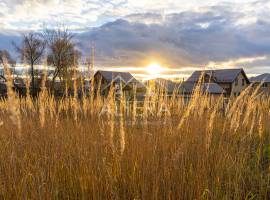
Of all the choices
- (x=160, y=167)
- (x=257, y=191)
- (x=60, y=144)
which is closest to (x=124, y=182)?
(x=160, y=167)

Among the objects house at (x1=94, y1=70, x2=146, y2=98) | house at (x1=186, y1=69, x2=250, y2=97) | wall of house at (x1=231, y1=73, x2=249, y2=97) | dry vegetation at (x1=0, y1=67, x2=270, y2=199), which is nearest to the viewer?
dry vegetation at (x1=0, y1=67, x2=270, y2=199)

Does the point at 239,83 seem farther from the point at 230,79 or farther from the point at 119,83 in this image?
the point at 119,83

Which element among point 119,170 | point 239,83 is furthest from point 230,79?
point 119,170

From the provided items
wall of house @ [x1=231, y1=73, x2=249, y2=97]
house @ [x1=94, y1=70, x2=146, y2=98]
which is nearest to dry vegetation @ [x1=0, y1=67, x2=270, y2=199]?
house @ [x1=94, y1=70, x2=146, y2=98]

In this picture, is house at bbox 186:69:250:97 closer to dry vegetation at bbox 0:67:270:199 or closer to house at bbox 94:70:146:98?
house at bbox 94:70:146:98

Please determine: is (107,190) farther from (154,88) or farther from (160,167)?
(154,88)

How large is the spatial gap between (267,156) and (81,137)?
2.64m

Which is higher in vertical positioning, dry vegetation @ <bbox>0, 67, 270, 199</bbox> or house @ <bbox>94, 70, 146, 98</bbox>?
house @ <bbox>94, 70, 146, 98</bbox>

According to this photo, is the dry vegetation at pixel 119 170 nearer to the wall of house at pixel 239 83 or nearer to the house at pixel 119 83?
the house at pixel 119 83

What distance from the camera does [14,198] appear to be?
168cm

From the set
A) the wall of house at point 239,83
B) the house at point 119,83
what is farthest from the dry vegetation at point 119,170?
the wall of house at point 239,83

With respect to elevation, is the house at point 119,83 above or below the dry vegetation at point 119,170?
above

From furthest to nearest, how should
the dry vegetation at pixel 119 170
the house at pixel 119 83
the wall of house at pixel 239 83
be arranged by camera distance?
the wall of house at pixel 239 83 < the house at pixel 119 83 < the dry vegetation at pixel 119 170

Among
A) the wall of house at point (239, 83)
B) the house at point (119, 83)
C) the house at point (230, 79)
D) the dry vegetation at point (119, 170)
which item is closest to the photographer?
the dry vegetation at point (119, 170)
